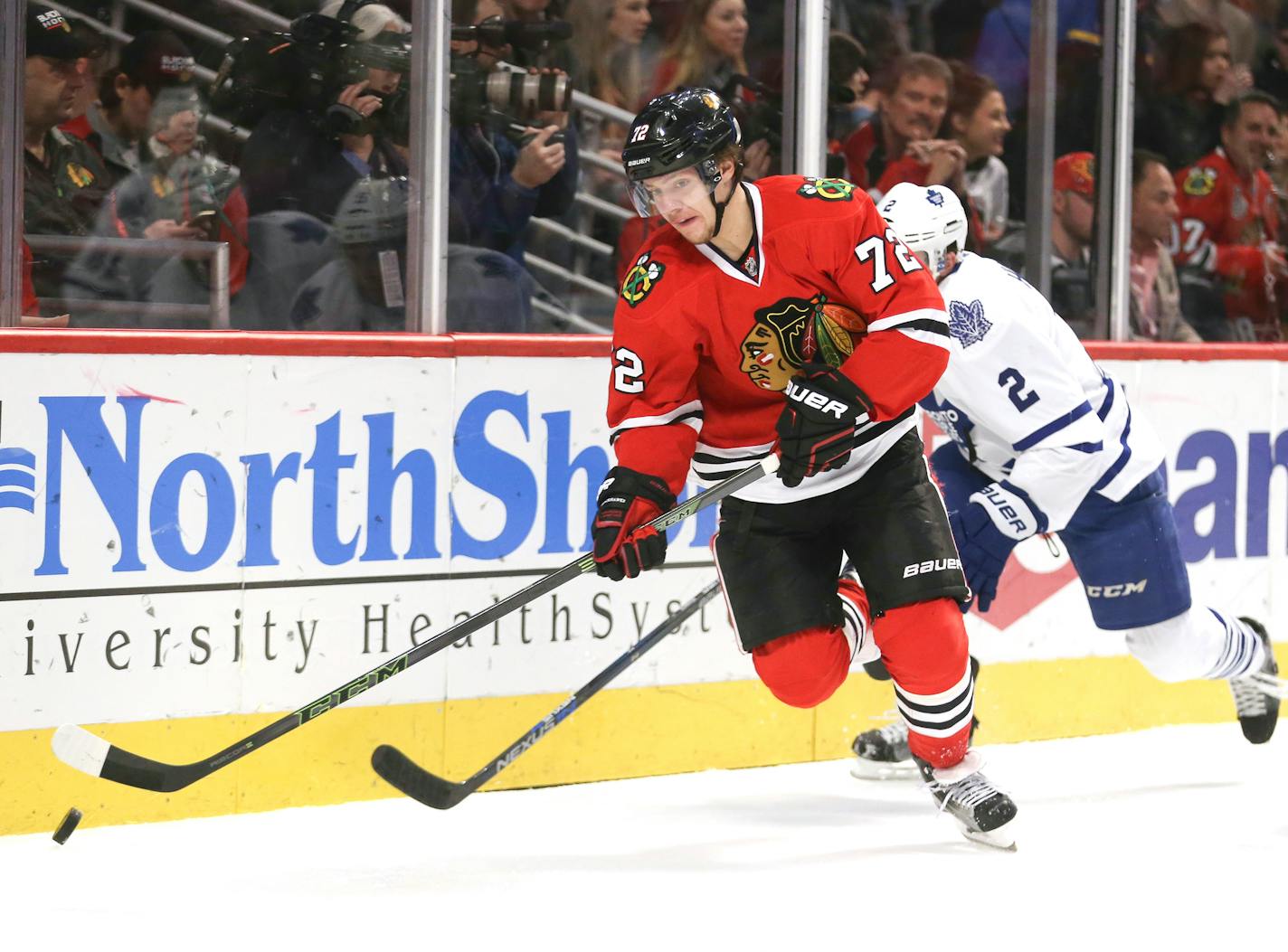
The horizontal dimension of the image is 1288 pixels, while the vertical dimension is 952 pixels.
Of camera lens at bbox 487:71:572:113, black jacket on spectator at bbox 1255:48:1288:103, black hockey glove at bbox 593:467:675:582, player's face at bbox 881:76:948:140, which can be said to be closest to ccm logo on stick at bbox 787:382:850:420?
black hockey glove at bbox 593:467:675:582

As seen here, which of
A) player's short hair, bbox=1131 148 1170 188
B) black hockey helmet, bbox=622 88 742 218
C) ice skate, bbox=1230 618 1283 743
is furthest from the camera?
player's short hair, bbox=1131 148 1170 188

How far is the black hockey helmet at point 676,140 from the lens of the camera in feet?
9.08

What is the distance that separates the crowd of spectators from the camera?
10.9 feet

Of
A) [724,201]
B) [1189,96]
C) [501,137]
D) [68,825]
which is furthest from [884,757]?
[1189,96]

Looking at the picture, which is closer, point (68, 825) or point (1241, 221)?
point (68, 825)

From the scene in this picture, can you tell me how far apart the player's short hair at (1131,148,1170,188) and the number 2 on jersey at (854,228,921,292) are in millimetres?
1776

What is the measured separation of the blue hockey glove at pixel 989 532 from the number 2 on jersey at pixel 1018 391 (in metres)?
0.16

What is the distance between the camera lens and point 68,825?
9.68ft

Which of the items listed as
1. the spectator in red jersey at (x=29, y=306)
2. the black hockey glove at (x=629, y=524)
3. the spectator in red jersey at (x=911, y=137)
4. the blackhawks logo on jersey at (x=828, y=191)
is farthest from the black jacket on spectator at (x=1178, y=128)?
→ the spectator in red jersey at (x=29, y=306)

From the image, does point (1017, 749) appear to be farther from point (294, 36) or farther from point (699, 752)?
point (294, 36)

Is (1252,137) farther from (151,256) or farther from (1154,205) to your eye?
(151,256)

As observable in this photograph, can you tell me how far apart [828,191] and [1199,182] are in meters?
2.11

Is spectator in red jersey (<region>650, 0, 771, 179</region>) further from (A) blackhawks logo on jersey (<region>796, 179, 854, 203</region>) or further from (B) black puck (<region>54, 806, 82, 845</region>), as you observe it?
(B) black puck (<region>54, 806, 82, 845</region>)

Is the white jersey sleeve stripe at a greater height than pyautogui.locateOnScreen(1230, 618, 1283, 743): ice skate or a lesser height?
greater
